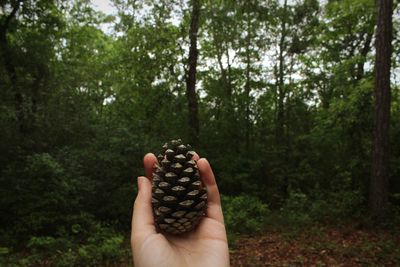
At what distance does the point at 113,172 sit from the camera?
11164 mm

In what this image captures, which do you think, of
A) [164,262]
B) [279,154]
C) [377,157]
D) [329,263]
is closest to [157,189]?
[164,262]

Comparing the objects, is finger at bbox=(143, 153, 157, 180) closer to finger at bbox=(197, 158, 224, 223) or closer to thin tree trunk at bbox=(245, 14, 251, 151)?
finger at bbox=(197, 158, 224, 223)

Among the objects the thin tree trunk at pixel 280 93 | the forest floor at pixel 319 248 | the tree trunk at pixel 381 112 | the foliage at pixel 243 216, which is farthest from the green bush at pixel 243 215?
the thin tree trunk at pixel 280 93

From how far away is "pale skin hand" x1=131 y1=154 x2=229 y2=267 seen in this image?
2.18 meters

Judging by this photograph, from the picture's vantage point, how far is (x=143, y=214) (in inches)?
92.4

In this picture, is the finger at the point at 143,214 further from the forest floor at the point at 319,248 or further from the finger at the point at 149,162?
the forest floor at the point at 319,248

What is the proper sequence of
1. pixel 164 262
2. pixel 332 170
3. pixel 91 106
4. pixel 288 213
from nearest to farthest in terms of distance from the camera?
1. pixel 164 262
2. pixel 288 213
3. pixel 91 106
4. pixel 332 170

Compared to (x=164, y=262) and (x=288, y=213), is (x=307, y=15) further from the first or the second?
(x=164, y=262)

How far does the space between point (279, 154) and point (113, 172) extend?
8.42m

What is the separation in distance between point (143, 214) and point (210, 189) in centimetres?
49

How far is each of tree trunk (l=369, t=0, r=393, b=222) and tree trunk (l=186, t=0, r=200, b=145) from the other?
25.1 ft

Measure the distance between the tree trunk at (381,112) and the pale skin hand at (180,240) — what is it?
7.86m

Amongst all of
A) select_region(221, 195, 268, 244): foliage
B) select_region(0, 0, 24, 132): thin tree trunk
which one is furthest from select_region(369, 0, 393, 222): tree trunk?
select_region(0, 0, 24, 132): thin tree trunk

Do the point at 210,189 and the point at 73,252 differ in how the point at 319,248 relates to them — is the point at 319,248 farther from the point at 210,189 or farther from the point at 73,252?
the point at 210,189
